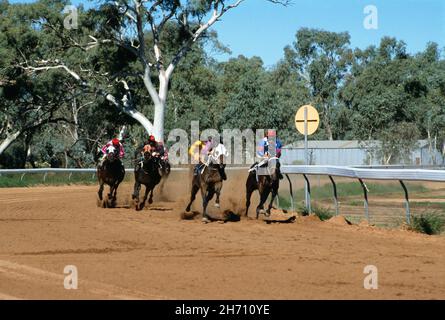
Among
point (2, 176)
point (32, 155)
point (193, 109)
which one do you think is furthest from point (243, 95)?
point (2, 176)

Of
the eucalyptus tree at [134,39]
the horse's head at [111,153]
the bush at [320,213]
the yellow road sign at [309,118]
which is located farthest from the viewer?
the eucalyptus tree at [134,39]

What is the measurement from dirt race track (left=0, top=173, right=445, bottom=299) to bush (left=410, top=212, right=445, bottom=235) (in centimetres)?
63

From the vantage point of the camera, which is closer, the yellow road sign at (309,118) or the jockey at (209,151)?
the jockey at (209,151)

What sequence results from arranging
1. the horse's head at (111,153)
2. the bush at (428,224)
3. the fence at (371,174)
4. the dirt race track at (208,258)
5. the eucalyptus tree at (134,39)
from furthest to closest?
the eucalyptus tree at (134,39)
the horse's head at (111,153)
the bush at (428,224)
the fence at (371,174)
the dirt race track at (208,258)

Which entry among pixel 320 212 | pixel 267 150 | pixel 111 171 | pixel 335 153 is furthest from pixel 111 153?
pixel 335 153

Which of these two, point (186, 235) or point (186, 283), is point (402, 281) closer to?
point (186, 283)

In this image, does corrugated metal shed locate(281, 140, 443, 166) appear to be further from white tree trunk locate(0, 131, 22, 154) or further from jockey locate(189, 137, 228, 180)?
jockey locate(189, 137, 228, 180)

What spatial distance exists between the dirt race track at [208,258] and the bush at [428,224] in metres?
0.63

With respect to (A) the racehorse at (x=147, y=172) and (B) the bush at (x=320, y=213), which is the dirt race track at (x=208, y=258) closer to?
(B) the bush at (x=320, y=213)

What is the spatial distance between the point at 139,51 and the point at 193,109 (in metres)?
25.1

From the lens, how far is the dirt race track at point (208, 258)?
367 inches

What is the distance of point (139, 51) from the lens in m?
46.8

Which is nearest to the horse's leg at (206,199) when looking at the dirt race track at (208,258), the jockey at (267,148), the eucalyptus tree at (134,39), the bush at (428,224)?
the dirt race track at (208,258)

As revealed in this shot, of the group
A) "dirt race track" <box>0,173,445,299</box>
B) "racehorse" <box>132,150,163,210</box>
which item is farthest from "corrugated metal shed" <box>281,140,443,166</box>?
"dirt race track" <box>0,173,445,299</box>
